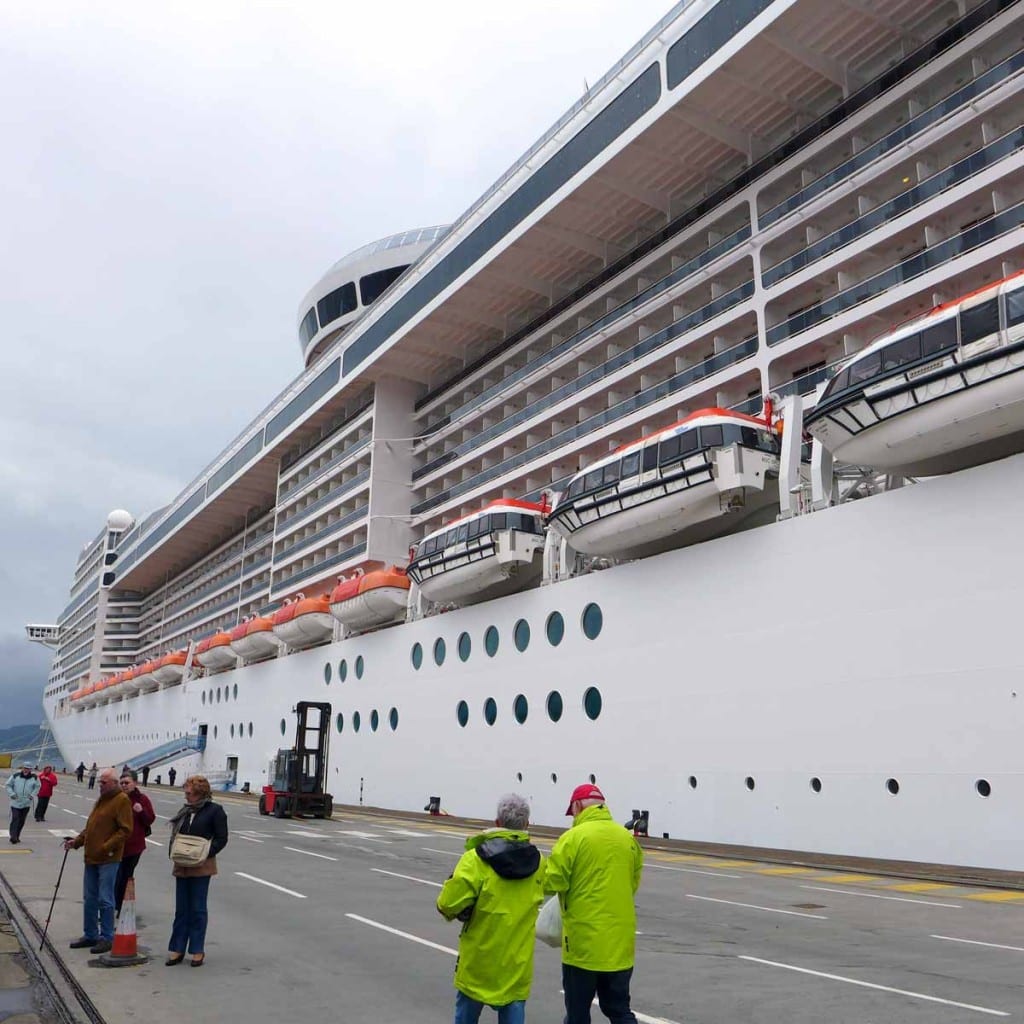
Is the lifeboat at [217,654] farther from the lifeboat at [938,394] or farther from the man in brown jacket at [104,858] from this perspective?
the man in brown jacket at [104,858]

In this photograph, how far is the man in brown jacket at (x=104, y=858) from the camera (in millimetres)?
8266

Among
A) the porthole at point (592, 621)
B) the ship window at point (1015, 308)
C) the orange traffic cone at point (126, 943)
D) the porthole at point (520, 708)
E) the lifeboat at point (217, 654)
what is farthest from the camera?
the lifeboat at point (217, 654)

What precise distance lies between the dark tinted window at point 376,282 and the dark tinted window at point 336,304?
0.26 meters

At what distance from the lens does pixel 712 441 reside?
1975cm

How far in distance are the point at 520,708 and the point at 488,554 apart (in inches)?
176

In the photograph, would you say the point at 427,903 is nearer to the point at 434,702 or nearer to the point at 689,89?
the point at 434,702

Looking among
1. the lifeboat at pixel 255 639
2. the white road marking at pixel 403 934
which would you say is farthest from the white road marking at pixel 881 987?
the lifeboat at pixel 255 639

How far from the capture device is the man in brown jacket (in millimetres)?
8266

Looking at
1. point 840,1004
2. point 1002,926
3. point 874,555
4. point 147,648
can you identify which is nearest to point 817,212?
point 874,555

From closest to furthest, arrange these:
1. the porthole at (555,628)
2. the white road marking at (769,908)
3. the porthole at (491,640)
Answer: the white road marking at (769,908) → the porthole at (555,628) → the porthole at (491,640)

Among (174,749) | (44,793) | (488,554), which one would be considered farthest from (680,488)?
(174,749)

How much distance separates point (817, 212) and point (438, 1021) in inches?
828

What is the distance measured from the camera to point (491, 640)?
2712 centimetres

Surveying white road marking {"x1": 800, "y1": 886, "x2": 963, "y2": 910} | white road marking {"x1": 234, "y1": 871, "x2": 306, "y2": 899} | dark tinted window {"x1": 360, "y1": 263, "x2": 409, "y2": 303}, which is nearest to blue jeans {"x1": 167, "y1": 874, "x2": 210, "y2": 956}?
white road marking {"x1": 234, "y1": 871, "x2": 306, "y2": 899}
